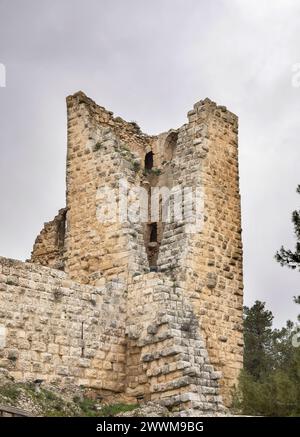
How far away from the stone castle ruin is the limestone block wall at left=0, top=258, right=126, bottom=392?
21 mm

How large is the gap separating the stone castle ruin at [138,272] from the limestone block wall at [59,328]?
0.8 inches

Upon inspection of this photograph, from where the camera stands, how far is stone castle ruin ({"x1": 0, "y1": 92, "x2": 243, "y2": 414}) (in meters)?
16.0

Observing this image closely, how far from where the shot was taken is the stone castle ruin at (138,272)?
16047mm

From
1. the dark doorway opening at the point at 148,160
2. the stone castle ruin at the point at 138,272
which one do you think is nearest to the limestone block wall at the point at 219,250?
the stone castle ruin at the point at 138,272

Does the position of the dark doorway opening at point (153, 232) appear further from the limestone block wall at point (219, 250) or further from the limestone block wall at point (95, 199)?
the limestone block wall at point (219, 250)

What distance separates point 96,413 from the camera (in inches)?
619

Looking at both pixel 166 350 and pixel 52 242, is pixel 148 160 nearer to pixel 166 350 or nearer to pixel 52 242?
pixel 52 242

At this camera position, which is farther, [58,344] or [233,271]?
[233,271]

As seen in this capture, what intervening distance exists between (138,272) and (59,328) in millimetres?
2141

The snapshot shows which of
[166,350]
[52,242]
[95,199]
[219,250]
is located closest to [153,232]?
[95,199]

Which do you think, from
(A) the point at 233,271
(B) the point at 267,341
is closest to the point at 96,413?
(A) the point at 233,271

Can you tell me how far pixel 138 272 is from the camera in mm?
17719

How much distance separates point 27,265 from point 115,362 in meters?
2.49
